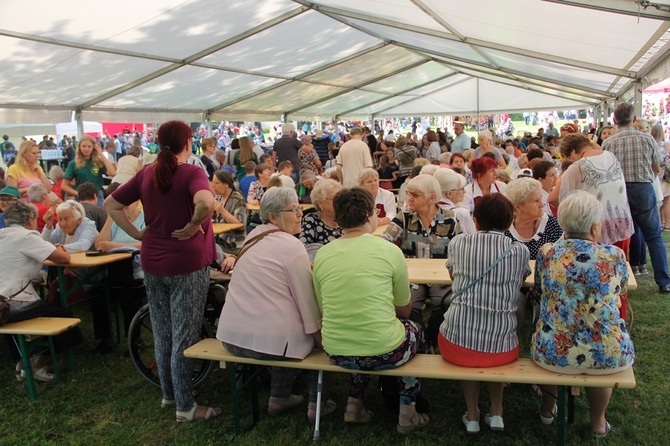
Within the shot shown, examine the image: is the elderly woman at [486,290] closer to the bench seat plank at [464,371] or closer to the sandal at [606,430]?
the bench seat plank at [464,371]

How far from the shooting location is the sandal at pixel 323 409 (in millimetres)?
2783

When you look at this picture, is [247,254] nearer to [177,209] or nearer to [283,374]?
[177,209]

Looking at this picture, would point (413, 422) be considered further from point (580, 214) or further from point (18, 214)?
point (18, 214)

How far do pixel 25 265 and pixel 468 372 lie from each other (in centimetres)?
268

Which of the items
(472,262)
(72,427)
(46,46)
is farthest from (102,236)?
(46,46)

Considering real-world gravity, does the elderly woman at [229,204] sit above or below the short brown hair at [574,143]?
below

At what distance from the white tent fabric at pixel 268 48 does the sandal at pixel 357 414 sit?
11.9 ft

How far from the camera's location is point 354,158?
6.91m

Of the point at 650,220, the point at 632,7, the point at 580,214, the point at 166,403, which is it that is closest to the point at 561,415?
the point at 580,214

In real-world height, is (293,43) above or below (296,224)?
above

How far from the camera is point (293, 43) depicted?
9.25 meters

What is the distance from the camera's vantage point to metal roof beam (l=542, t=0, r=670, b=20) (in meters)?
4.19

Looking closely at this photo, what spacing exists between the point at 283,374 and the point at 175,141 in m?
1.28

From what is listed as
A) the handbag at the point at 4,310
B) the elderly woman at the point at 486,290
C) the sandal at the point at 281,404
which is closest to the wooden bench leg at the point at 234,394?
the sandal at the point at 281,404
